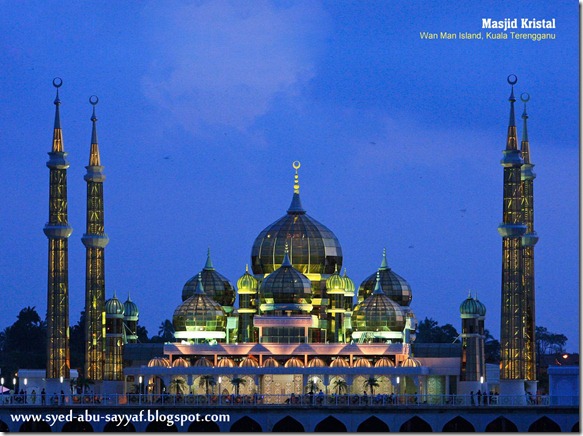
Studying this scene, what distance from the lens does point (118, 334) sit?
97938mm

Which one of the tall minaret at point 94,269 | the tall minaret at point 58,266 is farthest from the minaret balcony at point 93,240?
the tall minaret at point 58,266

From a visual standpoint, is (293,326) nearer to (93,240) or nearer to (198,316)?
(198,316)

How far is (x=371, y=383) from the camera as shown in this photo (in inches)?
3615

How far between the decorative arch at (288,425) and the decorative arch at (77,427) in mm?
8404

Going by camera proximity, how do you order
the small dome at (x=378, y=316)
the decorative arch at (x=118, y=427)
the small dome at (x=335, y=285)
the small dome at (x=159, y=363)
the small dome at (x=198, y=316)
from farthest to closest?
the small dome at (x=335, y=285), the small dome at (x=198, y=316), the small dome at (x=378, y=316), the small dome at (x=159, y=363), the decorative arch at (x=118, y=427)

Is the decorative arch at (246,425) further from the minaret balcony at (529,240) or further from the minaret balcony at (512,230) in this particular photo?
the minaret balcony at (529,240)

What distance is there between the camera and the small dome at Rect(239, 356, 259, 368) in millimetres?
93181

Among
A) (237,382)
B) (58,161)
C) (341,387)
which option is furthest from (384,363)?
(58,161)

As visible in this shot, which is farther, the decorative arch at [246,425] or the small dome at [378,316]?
the small dome at [378,316]

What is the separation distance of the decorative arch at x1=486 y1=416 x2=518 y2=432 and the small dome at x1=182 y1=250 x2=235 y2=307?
65.9ft

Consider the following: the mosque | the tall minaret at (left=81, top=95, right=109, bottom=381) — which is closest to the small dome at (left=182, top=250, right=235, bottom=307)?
the mosque

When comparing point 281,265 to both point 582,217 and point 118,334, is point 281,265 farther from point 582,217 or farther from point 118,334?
point 582,217

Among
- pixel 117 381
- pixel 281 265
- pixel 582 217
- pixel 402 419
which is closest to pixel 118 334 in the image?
pixel 117 381

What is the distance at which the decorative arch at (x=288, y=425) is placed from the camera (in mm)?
86500
